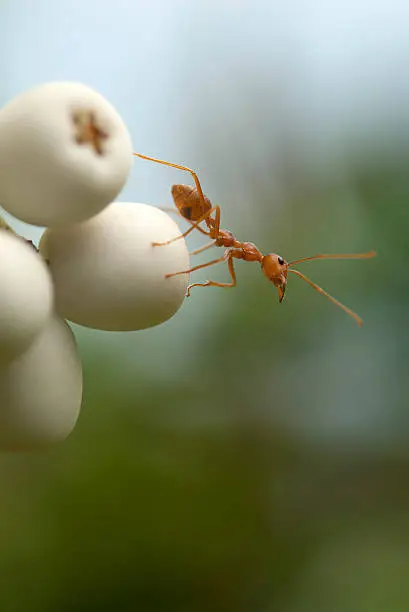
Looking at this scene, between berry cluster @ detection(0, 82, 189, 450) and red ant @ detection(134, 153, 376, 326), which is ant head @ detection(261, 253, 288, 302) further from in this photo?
berry cluster @ detection(0, 82, 189, 450)

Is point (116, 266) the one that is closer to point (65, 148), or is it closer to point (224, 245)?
point (65, 148)

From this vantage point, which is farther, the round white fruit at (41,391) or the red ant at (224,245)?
the red ant at (224,245)

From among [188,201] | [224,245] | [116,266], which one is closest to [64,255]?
[116,266]

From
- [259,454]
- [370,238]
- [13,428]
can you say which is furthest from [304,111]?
[13,428]

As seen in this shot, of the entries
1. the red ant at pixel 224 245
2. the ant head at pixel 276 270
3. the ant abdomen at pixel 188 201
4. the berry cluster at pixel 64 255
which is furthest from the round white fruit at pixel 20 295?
the ant head at pixel 276 270

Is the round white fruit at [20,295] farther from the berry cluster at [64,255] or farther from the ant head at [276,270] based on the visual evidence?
the ant head at [276,270]

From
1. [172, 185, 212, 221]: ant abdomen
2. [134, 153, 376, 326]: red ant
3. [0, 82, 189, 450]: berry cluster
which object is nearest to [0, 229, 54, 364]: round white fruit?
[0, 82, 189, 450]: berry cluster

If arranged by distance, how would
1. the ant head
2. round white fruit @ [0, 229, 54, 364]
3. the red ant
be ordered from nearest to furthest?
1. round white fruit @ [0, 229, 54, 364]
2. the red ant
3. the ant head

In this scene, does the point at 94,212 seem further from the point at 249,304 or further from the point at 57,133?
the point at 249,304
